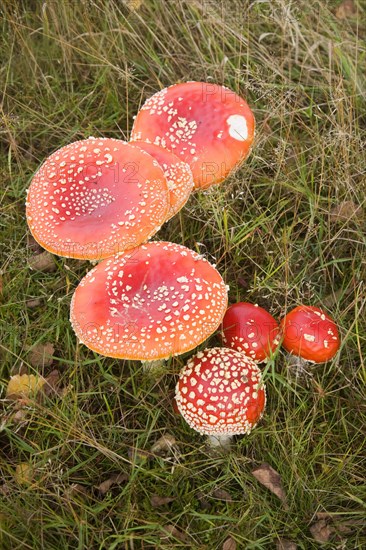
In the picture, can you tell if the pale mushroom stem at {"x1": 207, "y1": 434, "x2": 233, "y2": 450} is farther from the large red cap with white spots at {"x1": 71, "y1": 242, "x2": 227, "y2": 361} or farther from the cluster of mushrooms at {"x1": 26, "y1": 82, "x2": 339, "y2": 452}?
the large red cap with white spots at {"x1": 71, "y1": 242, "x2": 227, "y2": 361}

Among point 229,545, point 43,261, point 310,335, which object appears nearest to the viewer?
point 229,545

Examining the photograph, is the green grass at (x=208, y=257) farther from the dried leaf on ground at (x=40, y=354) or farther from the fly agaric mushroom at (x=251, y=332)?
the fly agaric mushroom at (x=251, y=332)

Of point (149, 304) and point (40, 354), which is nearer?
point (149, 304)

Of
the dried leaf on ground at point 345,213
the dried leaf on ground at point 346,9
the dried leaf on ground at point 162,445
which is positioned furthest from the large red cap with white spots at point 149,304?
the dried leaf on ground at point 346,9

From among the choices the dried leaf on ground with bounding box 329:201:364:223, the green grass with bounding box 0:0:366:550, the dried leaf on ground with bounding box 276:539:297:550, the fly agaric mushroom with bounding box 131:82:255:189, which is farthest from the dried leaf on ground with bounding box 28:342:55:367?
the dried leaf on ground with bounding box 329:201:364:223

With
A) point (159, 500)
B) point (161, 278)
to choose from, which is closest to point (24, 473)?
point (159, 500)

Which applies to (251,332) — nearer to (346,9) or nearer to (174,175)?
(174,175)
